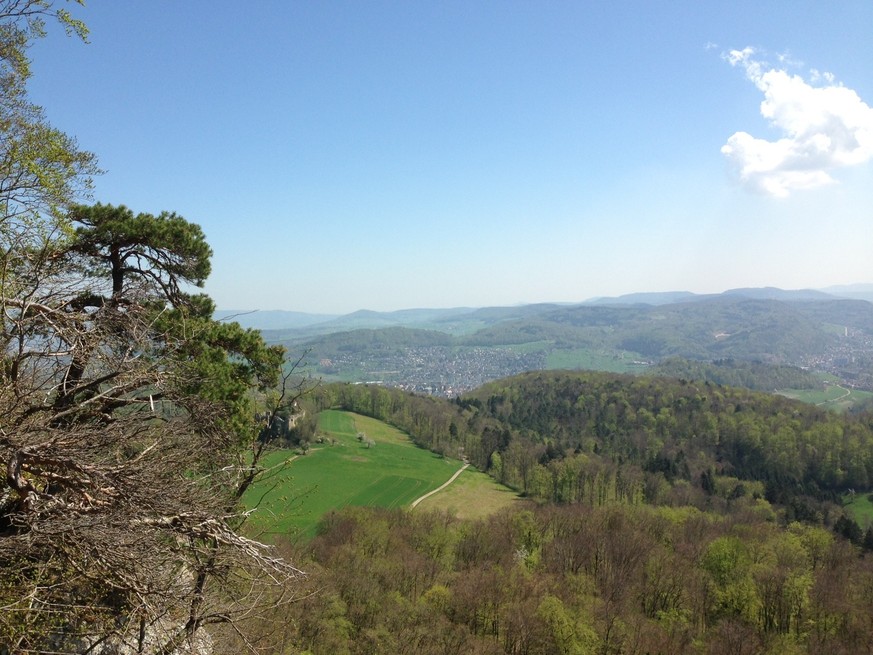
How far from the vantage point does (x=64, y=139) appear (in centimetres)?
795

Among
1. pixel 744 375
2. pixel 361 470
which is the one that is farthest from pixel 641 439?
pixel 744 375

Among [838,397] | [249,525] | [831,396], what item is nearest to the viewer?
[249,525]

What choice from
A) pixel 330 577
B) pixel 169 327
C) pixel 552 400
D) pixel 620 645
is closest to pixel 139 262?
pixel 169 327

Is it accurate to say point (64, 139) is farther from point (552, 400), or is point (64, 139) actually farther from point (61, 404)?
point (552, 400)

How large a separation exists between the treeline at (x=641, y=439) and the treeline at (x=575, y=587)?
66.5 feet

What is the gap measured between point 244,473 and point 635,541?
3243cm

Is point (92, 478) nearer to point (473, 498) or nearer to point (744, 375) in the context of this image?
point (473, 498)

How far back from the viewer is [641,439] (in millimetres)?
88062

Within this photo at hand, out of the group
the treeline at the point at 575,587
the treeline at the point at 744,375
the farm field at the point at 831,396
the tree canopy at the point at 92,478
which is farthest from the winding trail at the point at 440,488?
the treeline at the point at 744,375

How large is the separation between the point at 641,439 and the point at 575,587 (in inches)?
2690

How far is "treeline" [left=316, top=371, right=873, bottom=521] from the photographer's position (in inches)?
2450

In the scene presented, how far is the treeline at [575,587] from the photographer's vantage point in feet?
65.3

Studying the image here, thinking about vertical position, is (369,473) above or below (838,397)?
above

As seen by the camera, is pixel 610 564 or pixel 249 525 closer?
pixel 249 525
